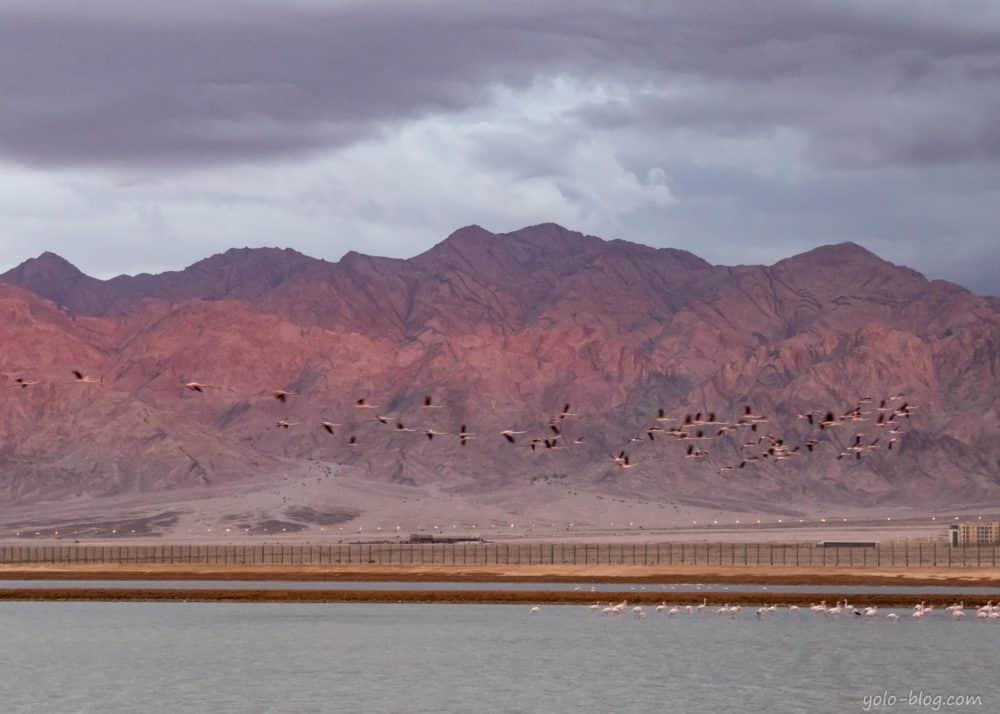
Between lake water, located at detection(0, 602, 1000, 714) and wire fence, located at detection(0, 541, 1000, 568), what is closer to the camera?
lake water, located at detection(0, 602, 1000, 714)

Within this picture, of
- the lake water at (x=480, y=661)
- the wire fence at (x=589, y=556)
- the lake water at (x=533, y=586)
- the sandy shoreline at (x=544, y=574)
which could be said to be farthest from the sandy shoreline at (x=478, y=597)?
the wire fence at (x=589, y=556)

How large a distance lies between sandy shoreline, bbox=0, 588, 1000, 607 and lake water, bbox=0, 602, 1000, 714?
5323 millimetres

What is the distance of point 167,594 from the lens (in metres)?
115

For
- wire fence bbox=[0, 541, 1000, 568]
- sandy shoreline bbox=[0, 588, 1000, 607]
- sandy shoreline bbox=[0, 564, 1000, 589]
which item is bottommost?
wire fence bbox=[0, 541, 1000, 568]

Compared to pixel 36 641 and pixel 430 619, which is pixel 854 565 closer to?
pixel 430 619

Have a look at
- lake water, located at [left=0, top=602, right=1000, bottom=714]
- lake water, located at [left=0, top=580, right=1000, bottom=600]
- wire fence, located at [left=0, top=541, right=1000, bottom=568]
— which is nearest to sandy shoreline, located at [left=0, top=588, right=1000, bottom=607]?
lake water, located at [left=0, top=580, right=1000, bottom=600]

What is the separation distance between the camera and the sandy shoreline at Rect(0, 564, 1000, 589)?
422ft

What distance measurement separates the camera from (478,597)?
360ft

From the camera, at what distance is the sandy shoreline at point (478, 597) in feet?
348

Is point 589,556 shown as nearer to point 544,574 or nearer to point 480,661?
point 544,574

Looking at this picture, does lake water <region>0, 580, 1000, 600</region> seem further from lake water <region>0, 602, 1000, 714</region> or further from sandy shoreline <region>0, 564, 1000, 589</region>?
lake water <region>0, 602, 1000, 714</region>

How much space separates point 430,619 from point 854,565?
64.4m

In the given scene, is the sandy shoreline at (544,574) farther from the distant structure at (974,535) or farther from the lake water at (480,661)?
the distant structure at (974,535)

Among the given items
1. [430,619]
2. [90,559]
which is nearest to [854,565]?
[430,619]
